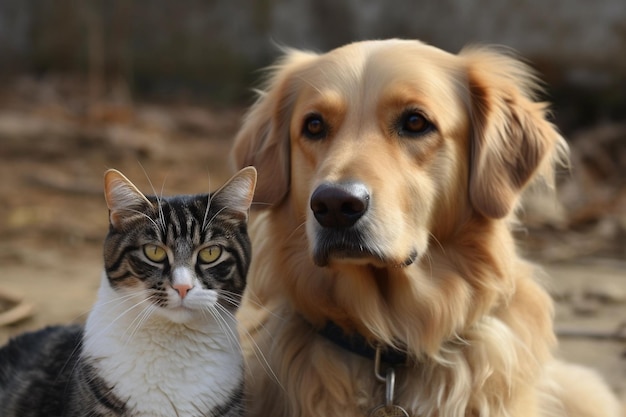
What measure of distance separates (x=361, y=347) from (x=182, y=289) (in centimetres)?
88

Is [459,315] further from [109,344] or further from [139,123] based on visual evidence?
[139,123]

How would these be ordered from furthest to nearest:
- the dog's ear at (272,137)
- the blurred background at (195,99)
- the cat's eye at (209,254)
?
1. the blurred background at (195,99)
2. the dog's ear at (272,137)
3. the cat's eye at (209,254)

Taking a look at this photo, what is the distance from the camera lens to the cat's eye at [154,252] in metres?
2.56

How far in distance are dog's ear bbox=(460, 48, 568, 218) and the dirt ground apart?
2.95ft

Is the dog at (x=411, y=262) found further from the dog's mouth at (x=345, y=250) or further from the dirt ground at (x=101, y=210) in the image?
the dirt ground at (x=101, y=210)

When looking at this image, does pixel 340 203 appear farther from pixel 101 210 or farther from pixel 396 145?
pixel 101 210

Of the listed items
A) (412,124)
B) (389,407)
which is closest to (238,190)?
(412,124)

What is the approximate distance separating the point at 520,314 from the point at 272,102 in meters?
1.34

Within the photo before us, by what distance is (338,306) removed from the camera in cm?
308

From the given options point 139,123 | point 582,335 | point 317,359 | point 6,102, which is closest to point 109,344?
point 317,359

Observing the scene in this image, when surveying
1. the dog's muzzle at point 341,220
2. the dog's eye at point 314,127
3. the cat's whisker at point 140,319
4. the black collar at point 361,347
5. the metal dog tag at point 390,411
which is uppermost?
the dog's eye at point 314,127

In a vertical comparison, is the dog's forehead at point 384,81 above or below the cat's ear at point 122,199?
above

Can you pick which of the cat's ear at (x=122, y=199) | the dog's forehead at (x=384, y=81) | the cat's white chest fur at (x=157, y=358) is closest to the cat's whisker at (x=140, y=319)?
the cat's white chest fur at (x=157, y=358)

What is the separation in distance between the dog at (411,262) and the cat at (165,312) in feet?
1.18
